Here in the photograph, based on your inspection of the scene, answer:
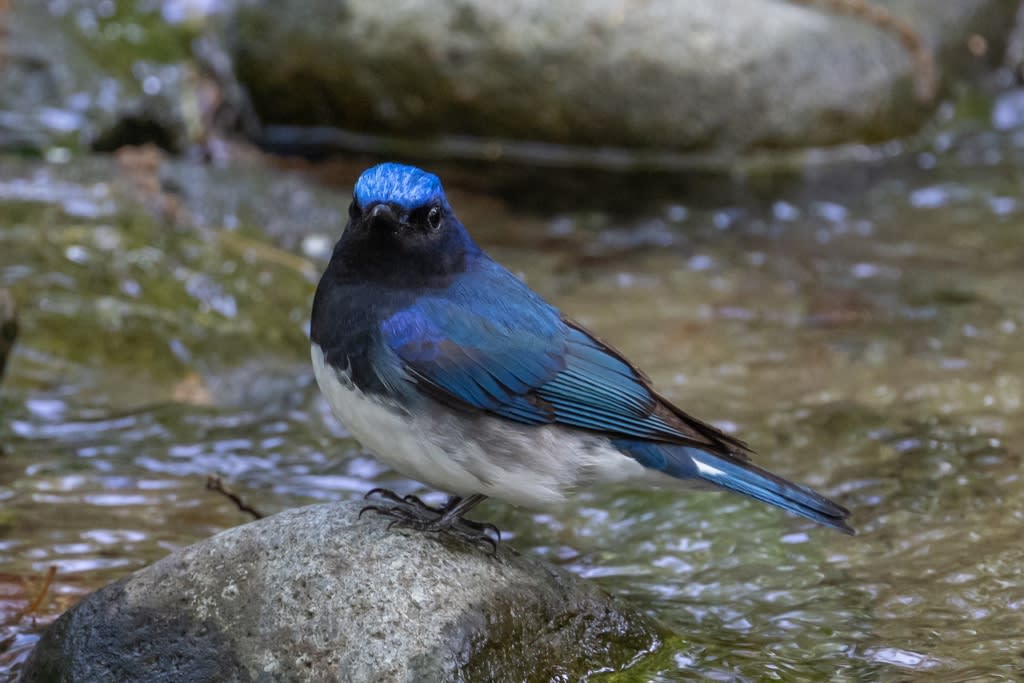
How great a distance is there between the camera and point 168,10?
1003 cm

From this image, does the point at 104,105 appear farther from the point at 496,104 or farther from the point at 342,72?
the point at 496,104

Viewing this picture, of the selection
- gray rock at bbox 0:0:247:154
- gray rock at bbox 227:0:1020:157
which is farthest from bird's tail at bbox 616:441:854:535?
gray rock at bbox 0:0:247:154

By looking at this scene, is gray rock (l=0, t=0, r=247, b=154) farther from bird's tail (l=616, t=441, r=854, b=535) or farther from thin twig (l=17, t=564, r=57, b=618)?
bird's tail (l=616, t=441, r=854, b=535)

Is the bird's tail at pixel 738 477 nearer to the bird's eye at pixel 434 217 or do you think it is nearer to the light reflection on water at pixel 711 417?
the light reflection on water at pixel 711 417

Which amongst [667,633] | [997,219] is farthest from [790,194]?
[667,633]

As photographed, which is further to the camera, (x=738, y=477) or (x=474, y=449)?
(x=738, y=477)

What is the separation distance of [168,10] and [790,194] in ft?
16.1

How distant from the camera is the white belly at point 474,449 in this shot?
3.64 m

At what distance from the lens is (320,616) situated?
358 centimetres

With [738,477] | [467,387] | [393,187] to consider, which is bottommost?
[738,477]

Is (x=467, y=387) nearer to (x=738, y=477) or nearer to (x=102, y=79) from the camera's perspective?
(x=738, y=477)

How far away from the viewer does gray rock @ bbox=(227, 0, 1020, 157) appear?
9.24m

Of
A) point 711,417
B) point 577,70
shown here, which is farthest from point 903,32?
point 711,417

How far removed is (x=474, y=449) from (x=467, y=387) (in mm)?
179
